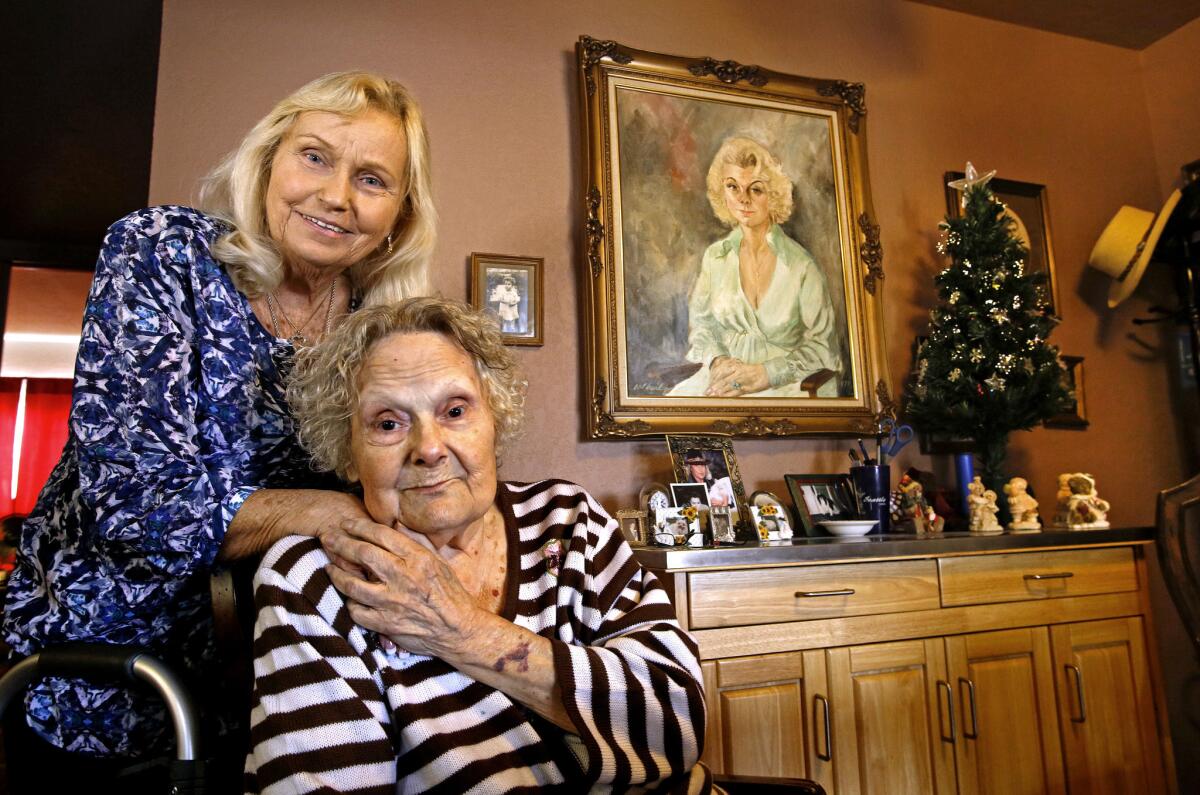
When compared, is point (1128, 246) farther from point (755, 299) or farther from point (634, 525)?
point (634, 525)

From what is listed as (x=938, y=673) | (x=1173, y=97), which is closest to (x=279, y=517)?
(x=938, y=673)

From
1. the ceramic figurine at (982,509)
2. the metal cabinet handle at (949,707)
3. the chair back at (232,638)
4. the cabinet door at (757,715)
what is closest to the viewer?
the chair back at (232,638)

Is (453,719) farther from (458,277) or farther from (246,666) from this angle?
(458,277)

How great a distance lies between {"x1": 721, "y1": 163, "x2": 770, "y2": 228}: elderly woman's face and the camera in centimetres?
289

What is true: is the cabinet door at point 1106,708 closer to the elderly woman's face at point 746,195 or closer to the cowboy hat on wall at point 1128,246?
the cowboy hat on wall at point 1128,246

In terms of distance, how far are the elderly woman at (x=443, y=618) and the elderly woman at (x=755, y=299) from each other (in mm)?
1508

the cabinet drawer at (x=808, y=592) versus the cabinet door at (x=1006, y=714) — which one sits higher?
the cabinet drawer at (x=808, y=592)

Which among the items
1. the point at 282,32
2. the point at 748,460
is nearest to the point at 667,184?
the point at 748,460

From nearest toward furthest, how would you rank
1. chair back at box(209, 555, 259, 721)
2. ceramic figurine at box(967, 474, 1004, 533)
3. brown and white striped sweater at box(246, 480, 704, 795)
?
1. brown and white striped sweater at box(246, 480, 704, 795)
2. chair back at box(209, 555, 259, 721)
3. ceramic figurine at box(967, 474, 1004, 533)

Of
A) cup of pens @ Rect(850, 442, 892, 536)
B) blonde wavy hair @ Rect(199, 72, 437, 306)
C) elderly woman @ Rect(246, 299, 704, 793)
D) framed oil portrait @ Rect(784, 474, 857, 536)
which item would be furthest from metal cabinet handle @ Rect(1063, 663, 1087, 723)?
blonde wavy hair @ Rect(199, 72, 437, 306)

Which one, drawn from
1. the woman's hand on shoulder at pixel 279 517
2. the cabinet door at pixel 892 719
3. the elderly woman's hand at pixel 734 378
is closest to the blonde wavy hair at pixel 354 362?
the woman's hand on shoulder at pixel 279 517

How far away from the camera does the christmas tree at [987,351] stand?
2.70 metres

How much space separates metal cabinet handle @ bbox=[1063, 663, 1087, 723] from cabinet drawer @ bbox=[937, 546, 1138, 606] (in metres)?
0.22

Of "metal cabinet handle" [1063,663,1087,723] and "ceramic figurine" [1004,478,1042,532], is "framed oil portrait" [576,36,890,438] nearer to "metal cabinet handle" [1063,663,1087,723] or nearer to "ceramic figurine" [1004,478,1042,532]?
"ceramic figurine" [1004,478,1042,532]
